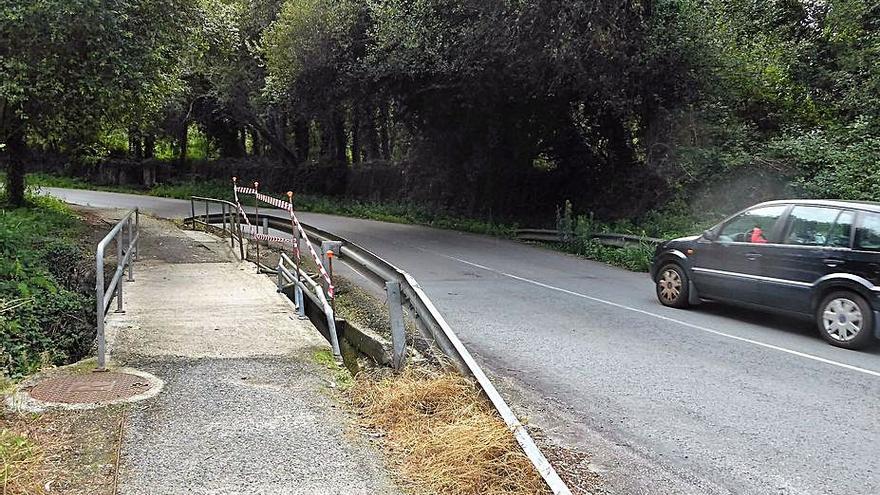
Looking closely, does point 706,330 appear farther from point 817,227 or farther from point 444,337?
point 444,337

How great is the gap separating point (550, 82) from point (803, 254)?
36.3 feet

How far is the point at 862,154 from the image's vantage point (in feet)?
47.8

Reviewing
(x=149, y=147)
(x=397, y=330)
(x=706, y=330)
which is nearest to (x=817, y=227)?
(x=706, y=330)

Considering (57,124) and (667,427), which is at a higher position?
(57,124)

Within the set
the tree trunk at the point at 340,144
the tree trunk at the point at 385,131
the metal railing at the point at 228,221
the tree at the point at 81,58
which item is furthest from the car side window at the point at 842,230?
the tree trunk at the point at 340,144

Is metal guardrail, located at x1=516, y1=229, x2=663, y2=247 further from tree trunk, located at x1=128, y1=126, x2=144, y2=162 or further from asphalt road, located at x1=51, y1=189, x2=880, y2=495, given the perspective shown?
tree trunk, located at x1=128, y1=126, x2=144, y2=162

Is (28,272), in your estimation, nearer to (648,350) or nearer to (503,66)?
(648,350)

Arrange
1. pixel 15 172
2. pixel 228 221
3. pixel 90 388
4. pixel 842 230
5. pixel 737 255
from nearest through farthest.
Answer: pixel 90 388 → pixel 842 230 → pixel 737 255 → pixel 228 221 → pixel 15 172

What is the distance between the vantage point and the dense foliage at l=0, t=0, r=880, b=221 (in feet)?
49.1

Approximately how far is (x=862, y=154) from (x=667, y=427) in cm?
1161

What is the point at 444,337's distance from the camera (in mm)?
5395

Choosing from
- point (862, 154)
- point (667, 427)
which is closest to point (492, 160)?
point (862, 154)

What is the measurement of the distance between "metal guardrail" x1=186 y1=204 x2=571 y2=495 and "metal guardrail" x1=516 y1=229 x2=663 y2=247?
7.85m

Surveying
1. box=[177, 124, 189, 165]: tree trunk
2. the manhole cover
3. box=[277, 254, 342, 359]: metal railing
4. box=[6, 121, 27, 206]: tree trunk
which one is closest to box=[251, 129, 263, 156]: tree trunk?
box=[177, 124, 189, 165]: tree trunk
